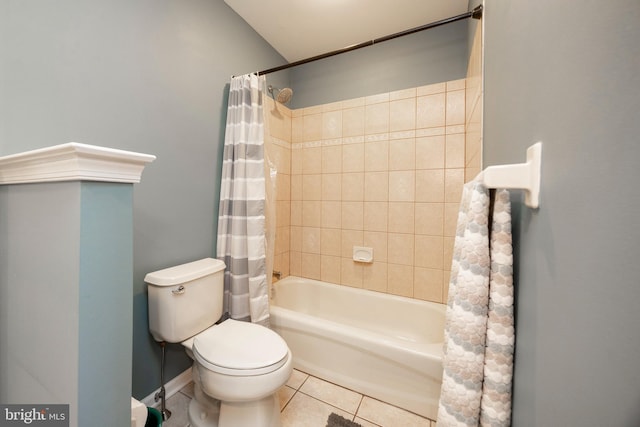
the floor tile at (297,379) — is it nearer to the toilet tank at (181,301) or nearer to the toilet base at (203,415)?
the toilet base at (203,415)

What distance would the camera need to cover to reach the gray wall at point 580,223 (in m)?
0.26

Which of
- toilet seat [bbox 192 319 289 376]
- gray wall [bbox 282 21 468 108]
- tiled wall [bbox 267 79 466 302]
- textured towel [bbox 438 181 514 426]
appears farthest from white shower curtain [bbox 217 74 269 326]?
textured towel [bbox 438 181 514 426]

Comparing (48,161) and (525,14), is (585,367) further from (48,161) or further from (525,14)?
(48,161)

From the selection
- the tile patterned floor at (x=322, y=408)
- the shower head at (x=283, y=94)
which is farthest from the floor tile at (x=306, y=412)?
the shower head at (x=283, y=94)

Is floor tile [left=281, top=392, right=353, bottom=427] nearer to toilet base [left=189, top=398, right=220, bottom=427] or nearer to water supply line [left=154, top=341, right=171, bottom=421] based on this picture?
toilet base [left=189, top=398, right=220, bottom=427]

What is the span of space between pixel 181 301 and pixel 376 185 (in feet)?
5.13

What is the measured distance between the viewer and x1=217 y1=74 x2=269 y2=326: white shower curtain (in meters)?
1.50

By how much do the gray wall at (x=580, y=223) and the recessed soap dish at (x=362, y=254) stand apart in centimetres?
146

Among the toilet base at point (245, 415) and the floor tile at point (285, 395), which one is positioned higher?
the toilet base at point (245, 415)

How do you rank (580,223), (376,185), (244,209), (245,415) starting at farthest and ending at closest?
1. (376,185)
2. (244,209)
3. (245,415)
4. (580,223)

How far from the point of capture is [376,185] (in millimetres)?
1999

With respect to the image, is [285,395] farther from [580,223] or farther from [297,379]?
[580,223]

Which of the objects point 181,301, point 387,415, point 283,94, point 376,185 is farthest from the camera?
point 376,185

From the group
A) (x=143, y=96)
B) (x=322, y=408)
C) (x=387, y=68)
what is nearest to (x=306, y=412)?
(x=322, y=408)
